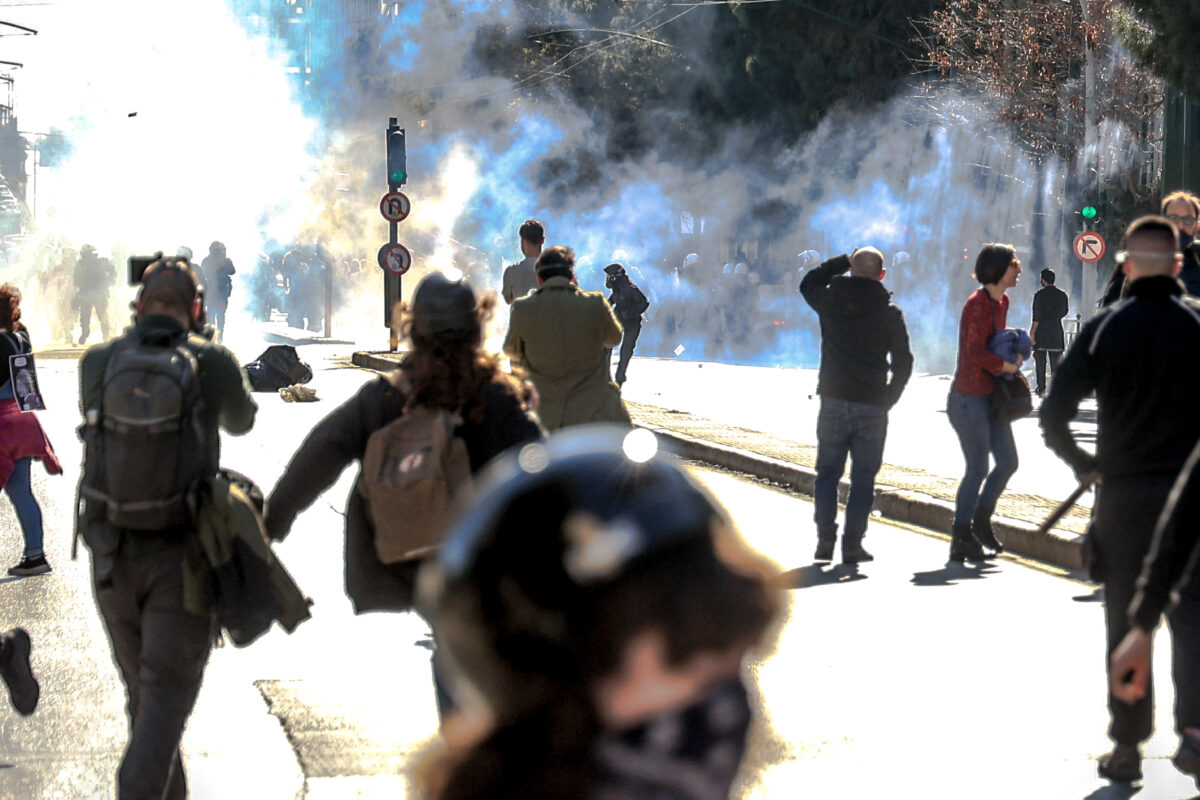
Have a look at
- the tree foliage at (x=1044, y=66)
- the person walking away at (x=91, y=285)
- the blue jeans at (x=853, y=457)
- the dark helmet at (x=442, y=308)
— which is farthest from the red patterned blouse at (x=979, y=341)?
the tree foliage at (x=1044, y=66)

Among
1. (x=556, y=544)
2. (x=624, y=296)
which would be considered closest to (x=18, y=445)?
(x=556, y=544)

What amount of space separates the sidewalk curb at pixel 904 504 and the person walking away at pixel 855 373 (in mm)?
927

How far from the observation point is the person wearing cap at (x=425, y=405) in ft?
12.6

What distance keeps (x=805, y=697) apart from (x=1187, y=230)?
8.62ft

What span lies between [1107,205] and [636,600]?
27761mm

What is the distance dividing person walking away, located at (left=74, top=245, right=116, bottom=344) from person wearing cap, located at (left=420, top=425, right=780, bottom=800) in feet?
98.2

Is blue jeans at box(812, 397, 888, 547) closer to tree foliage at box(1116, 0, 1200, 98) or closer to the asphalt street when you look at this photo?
the asphalt street

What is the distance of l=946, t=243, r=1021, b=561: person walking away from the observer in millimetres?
9008

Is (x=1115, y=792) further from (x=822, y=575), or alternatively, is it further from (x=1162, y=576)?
(x=822, y=575)

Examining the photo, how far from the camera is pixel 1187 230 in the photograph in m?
7.32

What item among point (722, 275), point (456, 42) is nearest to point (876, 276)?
point (722, 275)

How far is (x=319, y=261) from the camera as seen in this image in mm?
42094

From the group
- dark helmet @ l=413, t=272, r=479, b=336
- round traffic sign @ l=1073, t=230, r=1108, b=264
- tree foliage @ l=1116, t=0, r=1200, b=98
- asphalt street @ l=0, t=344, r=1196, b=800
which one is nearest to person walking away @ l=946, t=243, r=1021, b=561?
asphalt street @ l=0, t=344, r=1196, b=800

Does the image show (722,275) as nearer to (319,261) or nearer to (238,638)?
(319,261)
